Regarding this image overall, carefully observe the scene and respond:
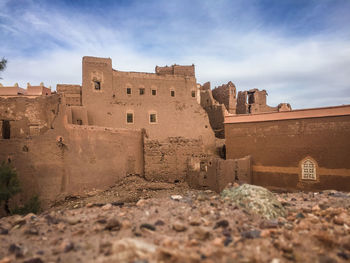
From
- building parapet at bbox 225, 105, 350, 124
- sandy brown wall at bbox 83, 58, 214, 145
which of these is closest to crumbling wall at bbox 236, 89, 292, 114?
sandy brown wall at bbox 83, 58, 214, 145

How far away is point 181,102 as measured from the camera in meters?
20.0

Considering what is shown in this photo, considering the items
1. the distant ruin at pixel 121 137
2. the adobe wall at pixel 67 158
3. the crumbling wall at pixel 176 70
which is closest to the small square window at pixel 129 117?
the distant ruin at pixel 121 137

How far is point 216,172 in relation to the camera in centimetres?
1177

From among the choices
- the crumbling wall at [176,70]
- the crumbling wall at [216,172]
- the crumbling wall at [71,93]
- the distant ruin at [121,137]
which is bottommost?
the crumbling wall at [216,172]

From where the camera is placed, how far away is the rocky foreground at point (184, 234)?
339cm

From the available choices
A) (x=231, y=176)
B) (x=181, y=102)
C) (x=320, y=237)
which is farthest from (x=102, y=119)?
(x=320, y=237)

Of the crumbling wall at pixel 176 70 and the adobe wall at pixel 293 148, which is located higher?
the crumbling wall at pixel 176 70

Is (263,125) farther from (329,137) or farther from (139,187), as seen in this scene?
(139,187)

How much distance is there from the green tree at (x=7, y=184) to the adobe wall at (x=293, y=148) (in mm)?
10611

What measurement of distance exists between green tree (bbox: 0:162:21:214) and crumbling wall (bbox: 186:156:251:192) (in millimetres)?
8187

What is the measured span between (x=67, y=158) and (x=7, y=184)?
2427 mm

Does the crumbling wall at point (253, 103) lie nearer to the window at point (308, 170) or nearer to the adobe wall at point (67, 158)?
the window at point (308, 170)

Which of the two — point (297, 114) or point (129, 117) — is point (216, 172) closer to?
point (297, 114)

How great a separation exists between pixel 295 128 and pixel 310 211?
6913 mm
